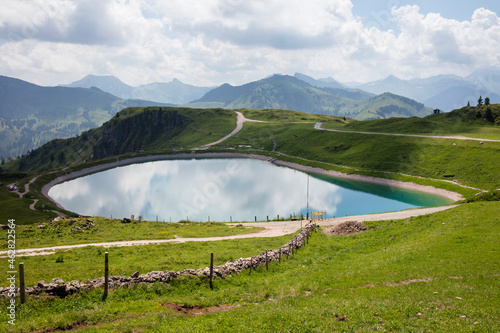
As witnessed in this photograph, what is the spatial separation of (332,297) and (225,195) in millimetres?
96077

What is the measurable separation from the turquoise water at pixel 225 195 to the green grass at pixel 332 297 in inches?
2295

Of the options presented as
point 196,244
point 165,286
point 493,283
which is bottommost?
point 196,244

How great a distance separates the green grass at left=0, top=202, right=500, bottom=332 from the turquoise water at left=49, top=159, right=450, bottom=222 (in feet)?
191

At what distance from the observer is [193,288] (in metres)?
23.4

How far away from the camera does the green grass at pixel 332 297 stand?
1565 cm

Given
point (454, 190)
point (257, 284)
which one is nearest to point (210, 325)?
point (257, 284)

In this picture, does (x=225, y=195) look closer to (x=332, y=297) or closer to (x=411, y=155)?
(x=411, y=155)

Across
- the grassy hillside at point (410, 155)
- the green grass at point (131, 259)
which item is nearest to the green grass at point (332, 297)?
the green grass at point (131, 259)

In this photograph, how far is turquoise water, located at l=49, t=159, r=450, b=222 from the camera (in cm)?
9533

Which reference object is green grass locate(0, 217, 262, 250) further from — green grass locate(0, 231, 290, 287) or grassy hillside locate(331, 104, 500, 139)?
grassy hillside locate(331, 104, 500, 139)

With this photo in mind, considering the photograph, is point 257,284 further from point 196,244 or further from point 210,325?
point 196,244

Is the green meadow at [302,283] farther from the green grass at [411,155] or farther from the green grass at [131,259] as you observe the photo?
the green grass at [411,155]

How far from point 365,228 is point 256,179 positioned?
303 ft

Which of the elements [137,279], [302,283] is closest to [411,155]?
[302,283]
